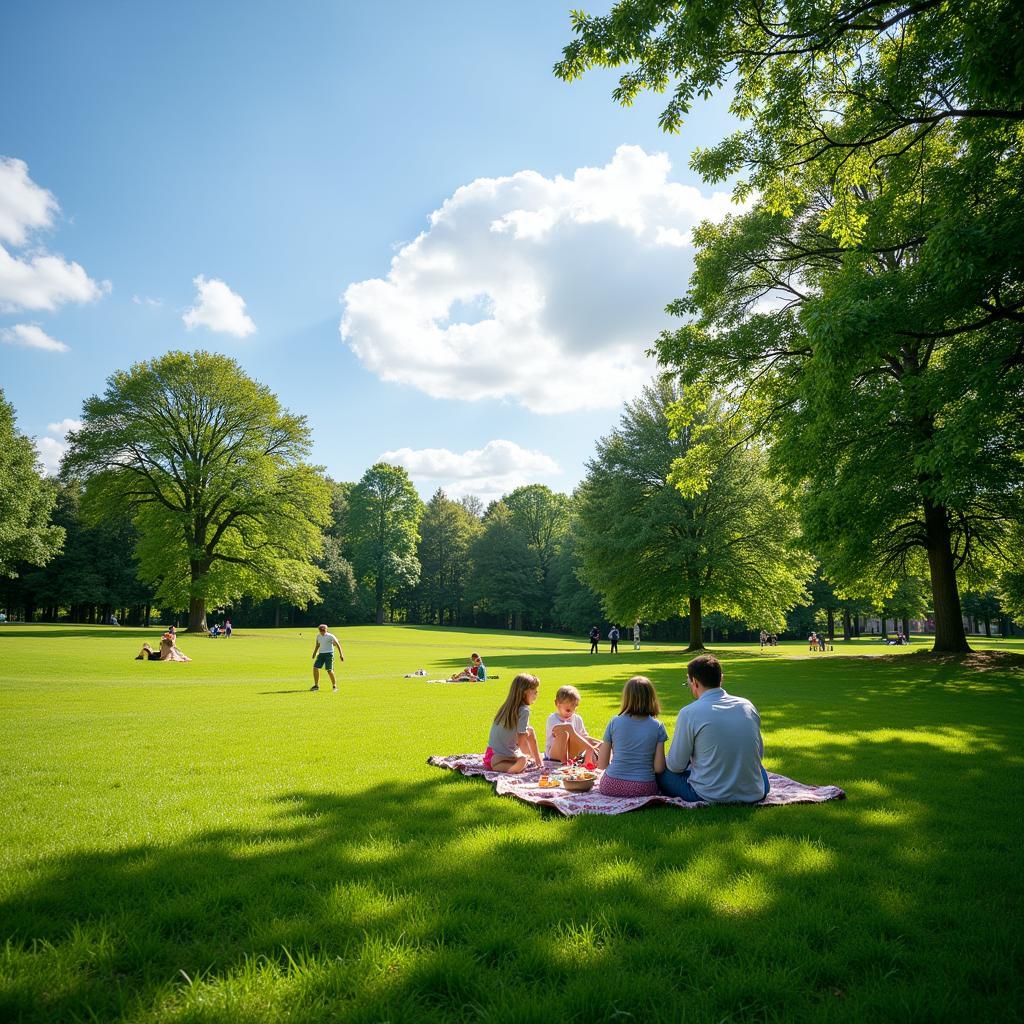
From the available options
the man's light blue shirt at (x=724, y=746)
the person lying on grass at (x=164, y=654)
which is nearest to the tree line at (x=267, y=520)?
the man's light blue shirt at (x=724, y=746)

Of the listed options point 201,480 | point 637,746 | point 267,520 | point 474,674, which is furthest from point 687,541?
point 201,480

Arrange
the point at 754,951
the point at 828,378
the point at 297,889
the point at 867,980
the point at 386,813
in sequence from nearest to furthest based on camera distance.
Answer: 1. the point at 867,980
2. the point at 754,951
3. the point at 297,889
4. the point at 386,813
5. the point at 828,378

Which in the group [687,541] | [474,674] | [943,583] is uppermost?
[687,541]

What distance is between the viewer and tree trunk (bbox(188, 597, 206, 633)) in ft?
140

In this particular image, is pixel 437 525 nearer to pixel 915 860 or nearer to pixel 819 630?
pixel 819 630

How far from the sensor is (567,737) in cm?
793

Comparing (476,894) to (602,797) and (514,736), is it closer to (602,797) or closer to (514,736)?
(602,797)

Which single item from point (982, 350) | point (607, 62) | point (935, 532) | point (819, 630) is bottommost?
point (819, 630)

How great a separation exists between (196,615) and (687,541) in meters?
33.6

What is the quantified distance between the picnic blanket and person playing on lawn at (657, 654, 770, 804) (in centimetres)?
14

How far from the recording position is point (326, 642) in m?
17.6

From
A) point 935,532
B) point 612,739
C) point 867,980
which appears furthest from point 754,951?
point 935,532

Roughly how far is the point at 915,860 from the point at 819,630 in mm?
80388

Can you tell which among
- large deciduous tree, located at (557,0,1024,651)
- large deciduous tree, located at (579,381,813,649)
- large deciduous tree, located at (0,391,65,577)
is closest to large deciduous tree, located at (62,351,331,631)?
large deciduous tree, located at (0,391,65,577)
